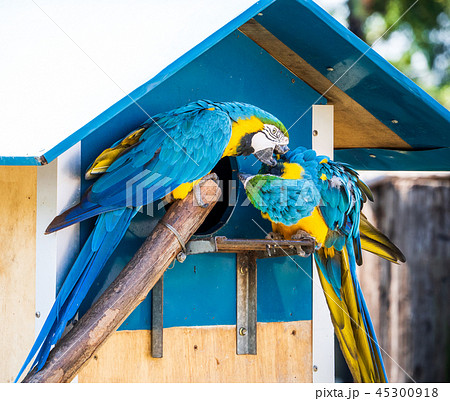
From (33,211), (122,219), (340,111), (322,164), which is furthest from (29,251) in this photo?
(340,111)

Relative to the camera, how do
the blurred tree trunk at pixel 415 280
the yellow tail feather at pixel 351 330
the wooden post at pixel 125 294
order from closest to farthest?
1. the wooden post at pixel 125 294
2. the yellow tail feather at pixel 351 330
3. the blurred tree trunk at pixel 415 280

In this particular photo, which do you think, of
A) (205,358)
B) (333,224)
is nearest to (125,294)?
(205,358)

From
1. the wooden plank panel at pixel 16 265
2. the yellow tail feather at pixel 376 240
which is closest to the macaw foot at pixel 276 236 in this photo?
the yellow tail feather at pixel 376 240

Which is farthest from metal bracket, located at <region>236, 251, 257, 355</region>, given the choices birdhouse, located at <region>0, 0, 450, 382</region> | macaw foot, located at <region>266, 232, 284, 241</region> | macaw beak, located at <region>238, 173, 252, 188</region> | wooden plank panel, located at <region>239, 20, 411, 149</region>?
wooden plank panel, located at <region>239, 20, 411, 149</region>

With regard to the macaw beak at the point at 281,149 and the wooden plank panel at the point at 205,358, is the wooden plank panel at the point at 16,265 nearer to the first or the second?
the wooden plank panel at the point at 205,358

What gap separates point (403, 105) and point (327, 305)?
0.96 m

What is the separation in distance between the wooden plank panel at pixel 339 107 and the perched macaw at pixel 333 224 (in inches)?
19.2

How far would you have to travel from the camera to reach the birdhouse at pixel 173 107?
2.35 m

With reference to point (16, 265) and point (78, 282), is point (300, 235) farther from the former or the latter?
point (16, 265)

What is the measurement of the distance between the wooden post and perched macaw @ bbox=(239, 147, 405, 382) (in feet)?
0.85

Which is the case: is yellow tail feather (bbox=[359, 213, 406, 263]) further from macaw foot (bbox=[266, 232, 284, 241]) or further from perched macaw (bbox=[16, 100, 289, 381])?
perched macaw (bbox=[16, 100, 289, 381])

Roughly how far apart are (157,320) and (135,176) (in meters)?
0.67

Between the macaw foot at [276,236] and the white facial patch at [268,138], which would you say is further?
the macaw foot at [276,236]

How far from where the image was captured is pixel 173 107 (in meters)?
2.84
